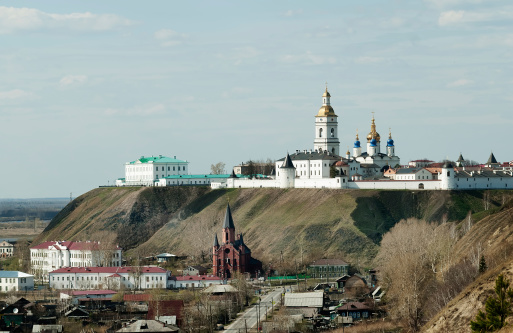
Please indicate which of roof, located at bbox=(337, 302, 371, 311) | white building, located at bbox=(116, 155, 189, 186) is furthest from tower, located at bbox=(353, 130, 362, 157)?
roof, located at bbox=(337, 302, 371, 311)

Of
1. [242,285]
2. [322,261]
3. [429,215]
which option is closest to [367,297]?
[242,285]

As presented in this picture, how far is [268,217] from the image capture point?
132500mm

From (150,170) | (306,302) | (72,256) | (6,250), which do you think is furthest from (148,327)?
(150,170)

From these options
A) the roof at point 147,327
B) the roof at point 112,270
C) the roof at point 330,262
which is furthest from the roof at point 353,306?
the roof at point 112,270

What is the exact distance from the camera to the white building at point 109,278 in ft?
349

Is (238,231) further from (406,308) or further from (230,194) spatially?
(406,308)

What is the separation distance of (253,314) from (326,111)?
65.9 meters

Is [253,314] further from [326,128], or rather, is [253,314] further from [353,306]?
[326,128]

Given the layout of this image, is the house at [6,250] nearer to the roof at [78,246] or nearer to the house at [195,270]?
the roof at [78,246]

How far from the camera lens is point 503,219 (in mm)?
88625

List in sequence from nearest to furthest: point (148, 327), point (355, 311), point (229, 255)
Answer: point (148, 327)
point (355, 311)
point (229, 255)

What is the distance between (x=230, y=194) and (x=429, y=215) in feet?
113

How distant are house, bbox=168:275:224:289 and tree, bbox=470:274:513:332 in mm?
52127

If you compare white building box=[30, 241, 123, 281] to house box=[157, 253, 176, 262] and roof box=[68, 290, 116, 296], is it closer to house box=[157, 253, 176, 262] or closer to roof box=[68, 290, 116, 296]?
house box=[157, 253, 176, 262]
